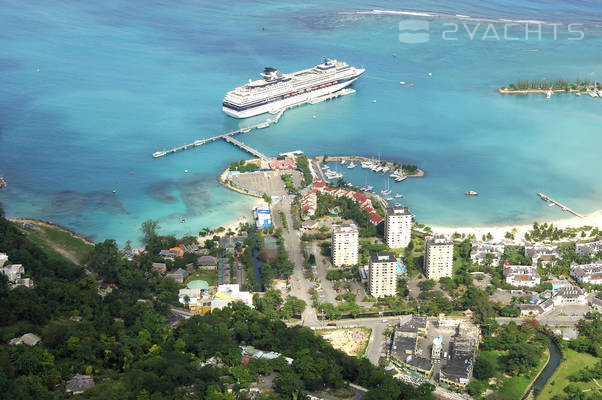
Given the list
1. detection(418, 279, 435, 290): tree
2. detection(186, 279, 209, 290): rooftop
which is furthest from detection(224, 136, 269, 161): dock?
detection(418, 279, 435, 290): tree

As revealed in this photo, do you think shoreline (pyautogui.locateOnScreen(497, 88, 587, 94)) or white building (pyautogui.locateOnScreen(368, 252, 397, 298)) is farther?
shoreline (pyautogui.locateOnScreen(497, 88, 587, 94))

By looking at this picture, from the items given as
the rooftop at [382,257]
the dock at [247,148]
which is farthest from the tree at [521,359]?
the dock at [247,148]

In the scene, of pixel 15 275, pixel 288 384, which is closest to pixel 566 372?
pixel 288 384

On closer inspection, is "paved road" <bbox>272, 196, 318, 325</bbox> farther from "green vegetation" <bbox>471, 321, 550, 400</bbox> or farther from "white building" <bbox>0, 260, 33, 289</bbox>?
"white building" <bbox>0, 260, 33, 289</bbox>

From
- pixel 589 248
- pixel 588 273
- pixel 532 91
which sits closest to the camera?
pixel 588 273

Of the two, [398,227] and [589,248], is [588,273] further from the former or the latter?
[398,227]

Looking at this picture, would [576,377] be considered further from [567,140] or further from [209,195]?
[567,140]
